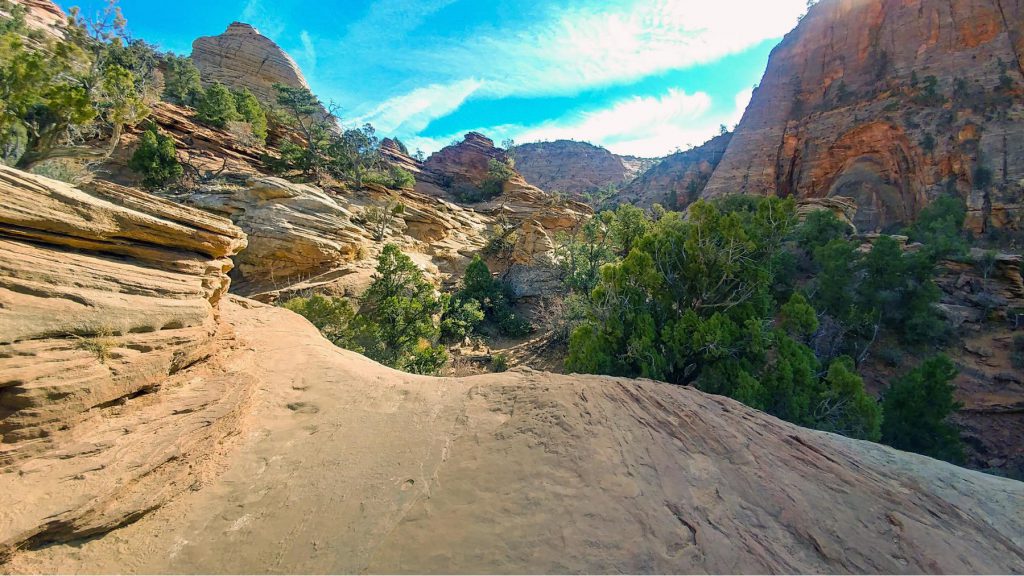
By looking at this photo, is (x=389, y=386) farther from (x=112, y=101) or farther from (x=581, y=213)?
(x=581, y=213)

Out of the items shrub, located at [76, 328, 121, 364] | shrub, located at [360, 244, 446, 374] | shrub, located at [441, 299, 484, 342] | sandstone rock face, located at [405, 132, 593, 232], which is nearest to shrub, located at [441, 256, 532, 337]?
shrub, located at [441, 299, 484, 342]

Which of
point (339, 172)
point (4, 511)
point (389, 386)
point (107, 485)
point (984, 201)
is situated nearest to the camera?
point (4, 511)

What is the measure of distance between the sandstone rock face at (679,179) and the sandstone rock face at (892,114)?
592 centimetres

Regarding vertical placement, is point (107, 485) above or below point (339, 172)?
below

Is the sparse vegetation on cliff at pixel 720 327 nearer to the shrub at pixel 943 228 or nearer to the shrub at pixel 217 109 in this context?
the shrub at pixel 943 228

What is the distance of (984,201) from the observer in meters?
25.9

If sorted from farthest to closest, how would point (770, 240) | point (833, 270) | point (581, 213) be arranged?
point (581, 213) → point (833, 270) → point (770, 240)

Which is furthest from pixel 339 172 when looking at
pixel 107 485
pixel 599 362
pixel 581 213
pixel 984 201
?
pixel 984 201

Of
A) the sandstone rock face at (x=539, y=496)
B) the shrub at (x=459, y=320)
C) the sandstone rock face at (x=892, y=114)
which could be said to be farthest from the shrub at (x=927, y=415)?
the sandstone rock face at (x=892, y=114)

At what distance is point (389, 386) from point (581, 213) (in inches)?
1301

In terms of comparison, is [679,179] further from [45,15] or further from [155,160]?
[45,15]

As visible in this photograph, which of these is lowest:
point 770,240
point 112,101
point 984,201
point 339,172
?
point 770,240

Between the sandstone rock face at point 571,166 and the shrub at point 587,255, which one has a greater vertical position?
the sandstone rock face at point 571,166

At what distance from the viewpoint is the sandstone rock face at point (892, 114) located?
2866 centimetres
